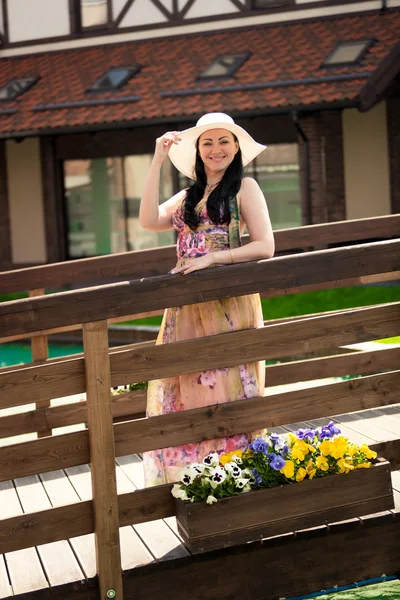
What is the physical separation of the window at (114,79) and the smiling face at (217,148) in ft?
42.1

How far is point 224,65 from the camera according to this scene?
1628cm

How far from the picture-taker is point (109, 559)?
362 cm

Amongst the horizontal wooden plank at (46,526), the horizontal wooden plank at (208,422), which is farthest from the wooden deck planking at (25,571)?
the horizontal wooden plank at (208,422)

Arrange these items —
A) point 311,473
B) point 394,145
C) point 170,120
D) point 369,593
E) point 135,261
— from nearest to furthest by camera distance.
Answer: point 311,473, point 369,593, point 135,261, point 170,120, point 394,145

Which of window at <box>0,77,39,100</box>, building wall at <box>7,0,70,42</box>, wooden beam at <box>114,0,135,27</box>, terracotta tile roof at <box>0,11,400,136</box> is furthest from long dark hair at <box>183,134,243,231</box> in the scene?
building wall at <box>7,0,70,42</box>

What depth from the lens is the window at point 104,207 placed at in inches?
732

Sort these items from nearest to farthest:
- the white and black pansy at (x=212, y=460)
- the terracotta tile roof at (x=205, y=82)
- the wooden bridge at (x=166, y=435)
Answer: the wooden bridge at (x=166, y=435) → the white and black pansy at (x=212, y=460) → the terracotta tile roof at (x=205, y=82)

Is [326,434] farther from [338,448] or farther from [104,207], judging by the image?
[104,207]

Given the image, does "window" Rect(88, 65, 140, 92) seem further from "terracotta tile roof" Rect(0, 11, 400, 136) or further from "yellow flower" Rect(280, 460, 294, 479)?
"yellow flower" Rect(280, 460, 294, 479)

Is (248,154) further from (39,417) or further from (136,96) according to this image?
(136,96)

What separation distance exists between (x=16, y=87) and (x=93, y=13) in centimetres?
214

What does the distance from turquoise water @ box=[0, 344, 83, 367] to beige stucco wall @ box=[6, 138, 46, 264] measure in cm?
460

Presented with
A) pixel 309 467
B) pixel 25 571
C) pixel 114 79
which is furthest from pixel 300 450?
pixel 114 79

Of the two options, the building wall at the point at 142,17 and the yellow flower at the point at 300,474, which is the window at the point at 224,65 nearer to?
the building wall at the point at 142,17
